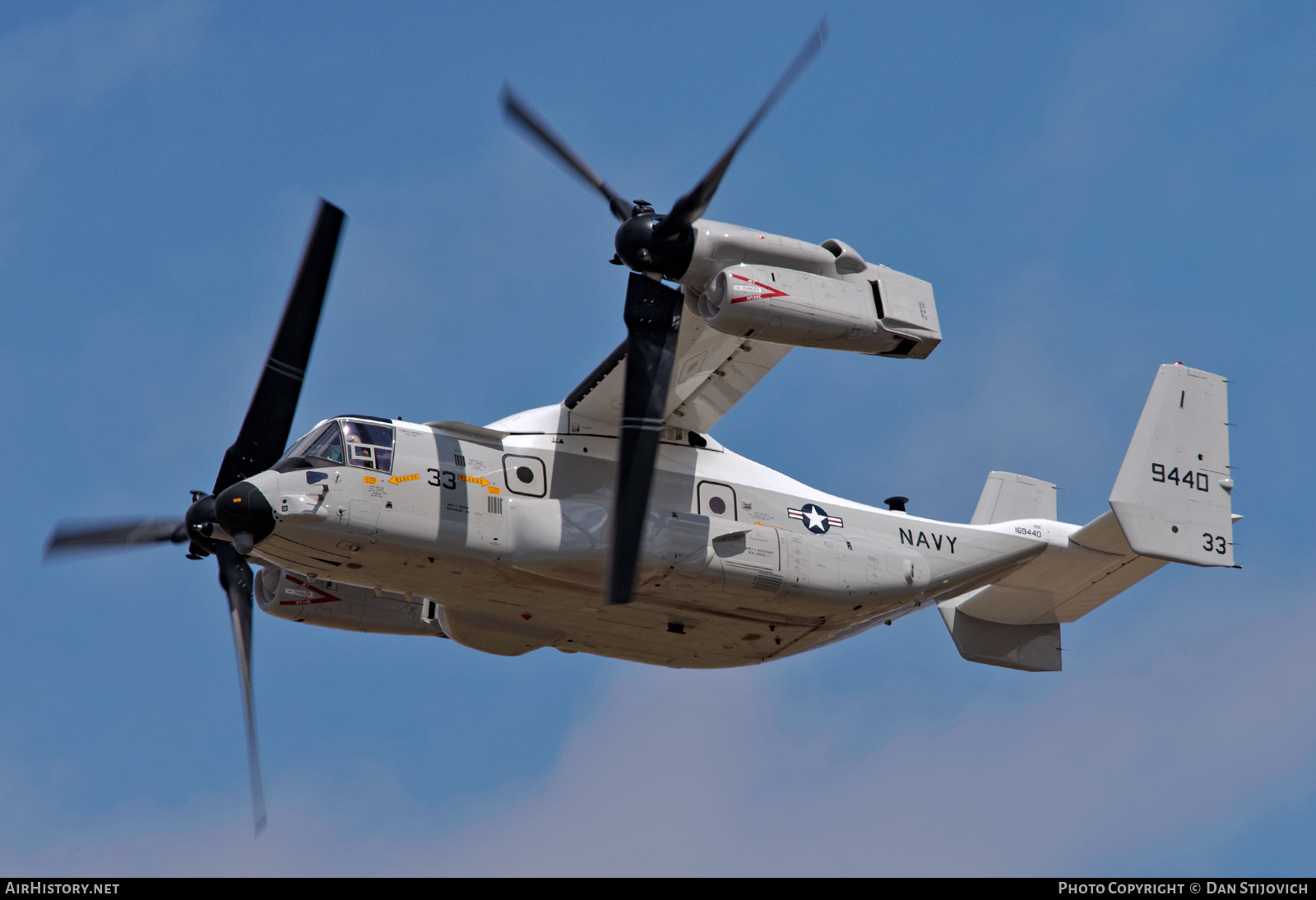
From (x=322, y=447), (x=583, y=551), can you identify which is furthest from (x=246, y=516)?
(x=583, y=551)

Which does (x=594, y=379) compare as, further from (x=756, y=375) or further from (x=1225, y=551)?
(x=1225, y=551)

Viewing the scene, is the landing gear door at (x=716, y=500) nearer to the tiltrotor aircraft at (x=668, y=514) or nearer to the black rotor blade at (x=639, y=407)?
the tiltrotor aircraft at (x=668, y=514)

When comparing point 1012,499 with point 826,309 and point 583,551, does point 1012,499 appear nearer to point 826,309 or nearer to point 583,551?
point 826,309

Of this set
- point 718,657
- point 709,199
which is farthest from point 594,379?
point 718,657

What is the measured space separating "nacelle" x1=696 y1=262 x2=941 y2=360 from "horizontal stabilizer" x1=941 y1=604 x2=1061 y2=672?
23.2 feet

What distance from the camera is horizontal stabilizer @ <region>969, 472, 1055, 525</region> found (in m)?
26.2

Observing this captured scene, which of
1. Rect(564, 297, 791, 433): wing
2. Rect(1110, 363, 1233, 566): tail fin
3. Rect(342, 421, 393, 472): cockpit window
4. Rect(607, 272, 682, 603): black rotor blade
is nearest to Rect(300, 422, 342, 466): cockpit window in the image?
Rect(342, 421, 393, 472): cockpit window

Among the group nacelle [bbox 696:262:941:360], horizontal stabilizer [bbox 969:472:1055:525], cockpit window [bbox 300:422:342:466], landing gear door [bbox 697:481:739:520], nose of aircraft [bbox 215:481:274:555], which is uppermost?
horizontal stabilizer [bbox 969:472:1055:525]

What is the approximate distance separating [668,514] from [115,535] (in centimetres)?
867

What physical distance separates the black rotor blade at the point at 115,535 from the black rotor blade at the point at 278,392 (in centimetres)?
182

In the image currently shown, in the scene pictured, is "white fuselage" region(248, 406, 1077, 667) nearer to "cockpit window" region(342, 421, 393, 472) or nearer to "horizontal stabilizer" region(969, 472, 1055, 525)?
"cockpit window" region(342, 421, 393, 472)

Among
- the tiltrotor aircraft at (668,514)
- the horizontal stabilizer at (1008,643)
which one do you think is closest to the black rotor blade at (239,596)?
the tiltrotor aircraft at (668,514)

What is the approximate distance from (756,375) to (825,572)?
3039 millimetres

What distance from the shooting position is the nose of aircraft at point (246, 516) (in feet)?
65.0
